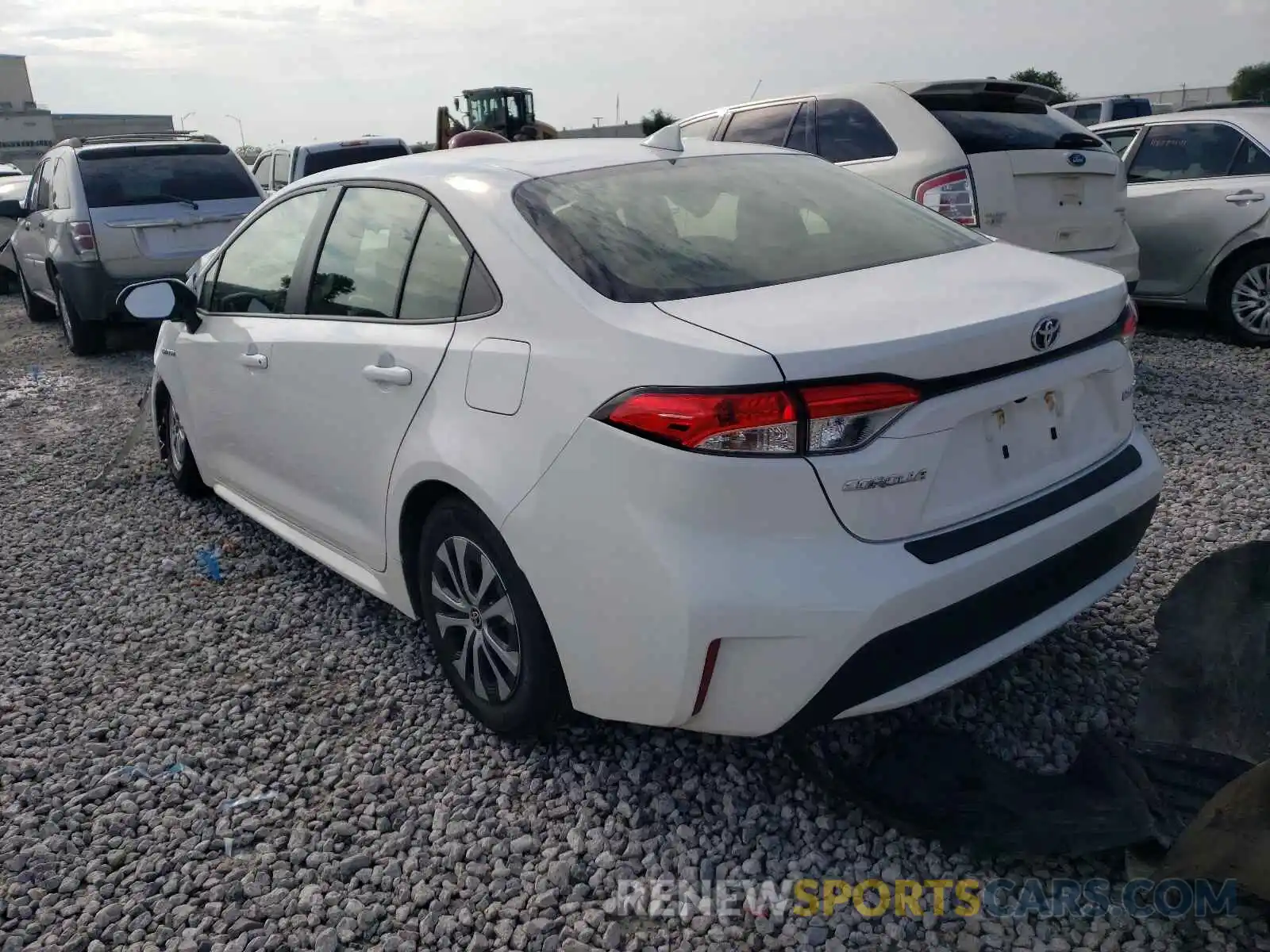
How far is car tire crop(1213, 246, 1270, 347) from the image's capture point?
704 centimetres

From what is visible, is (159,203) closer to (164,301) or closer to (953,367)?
(164,301)

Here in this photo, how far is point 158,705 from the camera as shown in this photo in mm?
3436

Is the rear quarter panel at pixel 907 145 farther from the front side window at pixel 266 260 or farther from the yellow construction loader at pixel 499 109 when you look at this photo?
the yellow construction loader at pixel 499 109

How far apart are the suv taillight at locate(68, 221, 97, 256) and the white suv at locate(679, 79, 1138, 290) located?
6060 mm

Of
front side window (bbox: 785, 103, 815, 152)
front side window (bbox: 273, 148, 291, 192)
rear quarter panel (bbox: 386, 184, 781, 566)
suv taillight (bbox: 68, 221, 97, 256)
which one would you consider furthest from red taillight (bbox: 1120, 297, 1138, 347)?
front side window (bbox: 273, 148, 291, 192)

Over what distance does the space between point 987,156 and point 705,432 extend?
4.60 metres

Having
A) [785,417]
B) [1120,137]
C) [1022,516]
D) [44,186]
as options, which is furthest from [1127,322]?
→ [44,186]

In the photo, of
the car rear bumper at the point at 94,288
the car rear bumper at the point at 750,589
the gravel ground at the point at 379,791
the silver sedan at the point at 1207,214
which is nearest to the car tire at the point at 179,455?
the gravel ground at the point at 379,791

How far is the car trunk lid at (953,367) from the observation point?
2176 mm

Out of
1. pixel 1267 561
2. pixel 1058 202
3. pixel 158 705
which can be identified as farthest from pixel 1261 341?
pixel 158 705

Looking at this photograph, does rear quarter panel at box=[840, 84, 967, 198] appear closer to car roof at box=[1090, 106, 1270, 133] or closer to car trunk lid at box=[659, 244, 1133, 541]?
car roof at box=[1090, 106, 1270, 133]

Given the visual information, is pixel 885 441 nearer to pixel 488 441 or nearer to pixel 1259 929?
pixel 488 441

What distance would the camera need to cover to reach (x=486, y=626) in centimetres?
288

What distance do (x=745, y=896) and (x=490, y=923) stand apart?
0.58m
